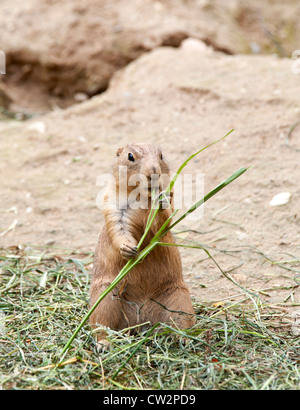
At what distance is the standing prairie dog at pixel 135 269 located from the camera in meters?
3.57

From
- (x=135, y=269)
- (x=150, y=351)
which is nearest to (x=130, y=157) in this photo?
(x=135, y=269)

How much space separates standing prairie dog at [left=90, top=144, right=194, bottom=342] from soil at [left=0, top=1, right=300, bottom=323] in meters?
0.64

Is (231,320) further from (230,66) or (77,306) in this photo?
(230,66)

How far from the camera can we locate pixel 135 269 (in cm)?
365

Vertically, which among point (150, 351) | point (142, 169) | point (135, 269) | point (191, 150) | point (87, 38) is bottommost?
point (150, 351)

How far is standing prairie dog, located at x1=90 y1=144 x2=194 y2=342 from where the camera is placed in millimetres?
3572

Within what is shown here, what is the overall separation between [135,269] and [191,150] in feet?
10.3

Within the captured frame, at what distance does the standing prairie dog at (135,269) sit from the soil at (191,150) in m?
0.64

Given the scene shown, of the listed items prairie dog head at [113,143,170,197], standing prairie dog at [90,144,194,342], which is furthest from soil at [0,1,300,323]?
prairie dog head at [113,143,170,197]

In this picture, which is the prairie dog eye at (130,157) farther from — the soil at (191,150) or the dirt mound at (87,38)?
the dirt mound at (87,38)

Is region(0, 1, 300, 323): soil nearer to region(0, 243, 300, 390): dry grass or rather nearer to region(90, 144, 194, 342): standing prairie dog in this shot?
region(0, 243, 300, 390): dry grass

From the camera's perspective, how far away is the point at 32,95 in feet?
32.3

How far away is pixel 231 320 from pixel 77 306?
1.10 m

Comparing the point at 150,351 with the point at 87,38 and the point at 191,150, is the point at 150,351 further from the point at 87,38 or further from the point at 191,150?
the point at 87,38
